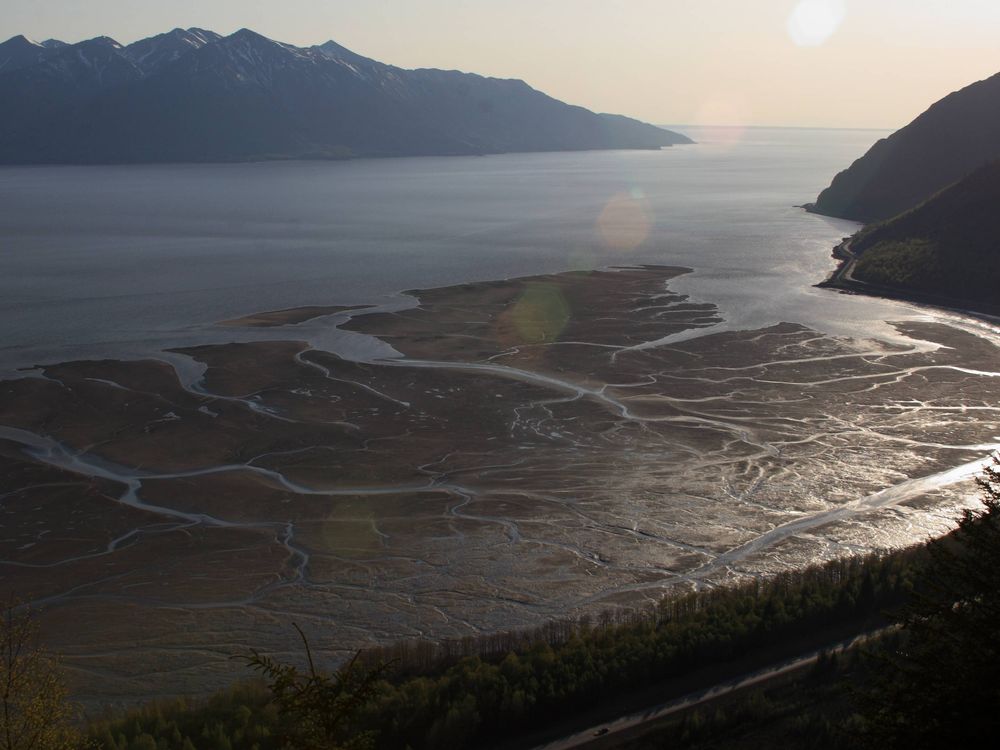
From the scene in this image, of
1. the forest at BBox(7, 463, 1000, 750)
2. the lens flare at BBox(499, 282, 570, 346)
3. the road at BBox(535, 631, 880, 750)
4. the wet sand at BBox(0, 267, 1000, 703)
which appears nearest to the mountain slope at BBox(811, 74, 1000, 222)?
the lens flare at BBox(499, 282, 570, 346)

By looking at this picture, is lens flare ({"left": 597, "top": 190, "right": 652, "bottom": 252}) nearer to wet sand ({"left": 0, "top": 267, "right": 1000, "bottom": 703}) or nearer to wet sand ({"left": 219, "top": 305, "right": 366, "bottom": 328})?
wet sand ({"left": 219, "top": 305, "right": 366, "bottom": 328})

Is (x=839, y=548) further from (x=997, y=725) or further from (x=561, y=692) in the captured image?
(x=997, y=725)

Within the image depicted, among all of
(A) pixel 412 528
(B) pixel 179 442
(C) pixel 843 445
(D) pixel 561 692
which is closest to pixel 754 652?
(D) pixel 561 692

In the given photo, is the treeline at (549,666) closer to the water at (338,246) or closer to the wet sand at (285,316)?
the water at (338,246)

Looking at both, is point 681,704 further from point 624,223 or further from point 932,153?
point 932,153

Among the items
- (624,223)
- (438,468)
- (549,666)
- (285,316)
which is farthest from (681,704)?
(624,223)
